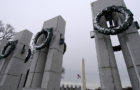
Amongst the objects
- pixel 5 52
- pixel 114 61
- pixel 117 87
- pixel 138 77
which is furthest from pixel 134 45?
pixel 5 52

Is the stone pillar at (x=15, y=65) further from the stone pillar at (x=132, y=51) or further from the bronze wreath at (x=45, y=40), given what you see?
the stone pillar at (x=132, y=51)

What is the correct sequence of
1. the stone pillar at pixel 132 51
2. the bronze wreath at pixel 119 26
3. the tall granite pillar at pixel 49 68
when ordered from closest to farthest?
the stone pillar at pixel 132 51 < the bronze wreath at pixel 119 26 < the tall granite pillar at pixel 49 68

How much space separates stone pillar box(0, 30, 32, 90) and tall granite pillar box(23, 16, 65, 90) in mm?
3077

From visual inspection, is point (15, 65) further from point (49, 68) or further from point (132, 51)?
point (132, 51)

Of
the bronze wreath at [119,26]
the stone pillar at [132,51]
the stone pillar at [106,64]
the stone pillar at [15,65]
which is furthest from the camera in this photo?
the stone pillar at [15,65]

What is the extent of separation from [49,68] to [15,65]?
4.84 metres

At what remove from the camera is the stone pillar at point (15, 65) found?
335 inches

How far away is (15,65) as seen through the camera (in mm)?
9289

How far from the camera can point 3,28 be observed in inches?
682

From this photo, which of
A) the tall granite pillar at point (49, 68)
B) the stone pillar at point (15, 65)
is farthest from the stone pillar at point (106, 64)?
the stone pillar at point (15, 65)

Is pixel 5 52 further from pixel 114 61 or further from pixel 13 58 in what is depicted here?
pixel 114 61

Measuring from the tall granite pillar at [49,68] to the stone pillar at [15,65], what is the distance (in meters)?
3.08

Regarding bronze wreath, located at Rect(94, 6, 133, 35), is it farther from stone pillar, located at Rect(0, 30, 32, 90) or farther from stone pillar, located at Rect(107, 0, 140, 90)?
stone pillar, located at Rect(0, 30, 32, 90)

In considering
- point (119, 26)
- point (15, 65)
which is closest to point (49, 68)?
point (119, 26)
